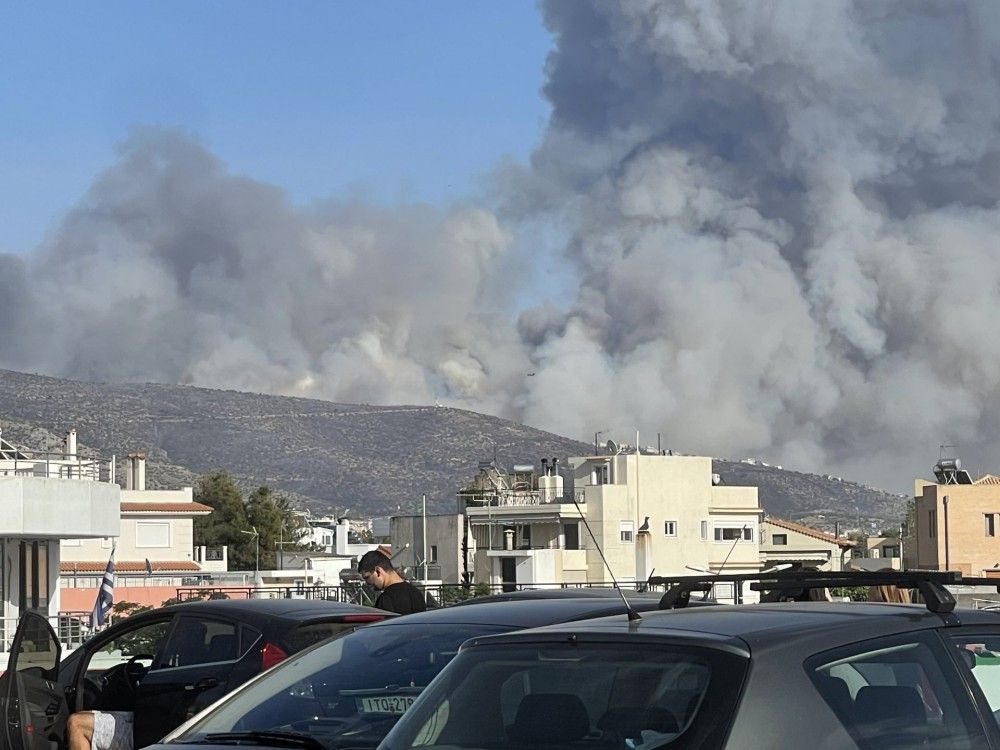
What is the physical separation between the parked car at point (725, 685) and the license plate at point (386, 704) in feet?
5.88

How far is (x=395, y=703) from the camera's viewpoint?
22.9 ft

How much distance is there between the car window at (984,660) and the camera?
5301mm

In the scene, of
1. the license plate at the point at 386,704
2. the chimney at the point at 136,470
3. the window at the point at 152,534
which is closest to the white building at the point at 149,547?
the window at the point at 152,534

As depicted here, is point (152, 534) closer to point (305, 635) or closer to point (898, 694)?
point (305, 635)

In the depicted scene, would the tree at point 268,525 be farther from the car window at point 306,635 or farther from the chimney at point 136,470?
the car window at point 306,635

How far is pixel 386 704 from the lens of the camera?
6.97 meters

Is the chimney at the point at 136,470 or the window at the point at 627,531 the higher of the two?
the chimney at the point at 136,470

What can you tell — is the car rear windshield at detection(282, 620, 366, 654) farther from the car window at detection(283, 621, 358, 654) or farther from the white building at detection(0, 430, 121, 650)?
the white building at detection(0, 430, 121, 650)

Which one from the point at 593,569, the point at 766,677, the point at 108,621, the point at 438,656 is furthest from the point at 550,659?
the point at 593,569

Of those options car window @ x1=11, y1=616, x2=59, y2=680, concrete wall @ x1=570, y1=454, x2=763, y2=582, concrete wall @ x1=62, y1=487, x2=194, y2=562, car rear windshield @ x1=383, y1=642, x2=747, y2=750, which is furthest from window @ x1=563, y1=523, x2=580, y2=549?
car rear windshield @ x1=383, y1=642, x2=747, y2=750

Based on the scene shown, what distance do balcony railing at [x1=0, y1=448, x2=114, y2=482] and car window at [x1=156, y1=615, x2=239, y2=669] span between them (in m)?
27.1

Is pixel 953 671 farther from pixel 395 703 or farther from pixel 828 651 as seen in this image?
pixel 395 703

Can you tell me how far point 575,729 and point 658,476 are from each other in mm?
85921

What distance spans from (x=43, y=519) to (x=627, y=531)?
56.0 metres
